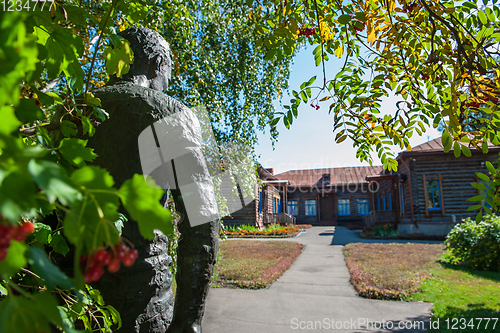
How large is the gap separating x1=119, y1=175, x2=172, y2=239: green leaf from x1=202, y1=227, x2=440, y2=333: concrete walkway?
415cm

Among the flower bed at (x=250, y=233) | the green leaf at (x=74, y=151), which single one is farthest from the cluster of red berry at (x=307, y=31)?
the flower bed at (x=250, y=233)

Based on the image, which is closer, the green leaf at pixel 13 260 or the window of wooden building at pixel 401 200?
the green leaf at pixel 13 260

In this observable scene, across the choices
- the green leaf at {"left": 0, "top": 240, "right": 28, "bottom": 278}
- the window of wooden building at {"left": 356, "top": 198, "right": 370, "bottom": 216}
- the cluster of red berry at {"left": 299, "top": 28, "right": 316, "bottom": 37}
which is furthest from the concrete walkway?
the window of wooden building at {"left": 356, "top": 198, "right": 370, "bottom": 216}

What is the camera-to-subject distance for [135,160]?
1.72 metres

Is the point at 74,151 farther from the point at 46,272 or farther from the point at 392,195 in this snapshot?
the point at 392,195

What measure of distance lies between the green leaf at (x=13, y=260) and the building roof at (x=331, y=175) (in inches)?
1178

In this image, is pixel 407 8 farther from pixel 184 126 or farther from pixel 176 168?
pixel 176 168

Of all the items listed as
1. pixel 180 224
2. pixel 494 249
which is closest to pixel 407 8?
pixel 180 224

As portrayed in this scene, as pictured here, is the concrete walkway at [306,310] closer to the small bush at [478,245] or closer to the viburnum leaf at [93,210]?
the small bush at [478,245]

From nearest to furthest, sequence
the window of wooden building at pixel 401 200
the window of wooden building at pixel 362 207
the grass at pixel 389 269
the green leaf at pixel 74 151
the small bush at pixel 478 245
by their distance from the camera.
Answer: the green leaf at pixel 74 151 → the grass at pixel 389 269 → the small bush at pixel 478 245 → the window of wooden building at pixel 401 200 → the window of wooden building at pixel 362 207

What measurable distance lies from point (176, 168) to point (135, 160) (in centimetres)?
25

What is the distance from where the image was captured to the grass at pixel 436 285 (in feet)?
14.5

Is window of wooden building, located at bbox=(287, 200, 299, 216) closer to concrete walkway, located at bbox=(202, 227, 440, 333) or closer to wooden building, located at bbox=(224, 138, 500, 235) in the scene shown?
wooden building, located at bbox=(224, 138, 500, 235)

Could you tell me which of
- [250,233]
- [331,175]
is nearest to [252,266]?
[250,233]
